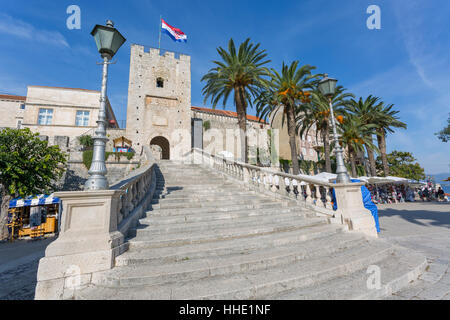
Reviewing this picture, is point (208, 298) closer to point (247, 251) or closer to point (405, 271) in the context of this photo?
point (247, 251)

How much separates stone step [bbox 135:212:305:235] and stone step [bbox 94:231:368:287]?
1.12 meters

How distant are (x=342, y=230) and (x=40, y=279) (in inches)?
251

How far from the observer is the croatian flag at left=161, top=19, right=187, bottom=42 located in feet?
74.0

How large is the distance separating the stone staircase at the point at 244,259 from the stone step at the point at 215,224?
0.02m

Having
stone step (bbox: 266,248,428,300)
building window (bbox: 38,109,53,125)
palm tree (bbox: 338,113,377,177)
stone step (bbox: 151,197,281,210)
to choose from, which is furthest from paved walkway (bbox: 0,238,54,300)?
palm tree (bbox: 338,113,377,177)

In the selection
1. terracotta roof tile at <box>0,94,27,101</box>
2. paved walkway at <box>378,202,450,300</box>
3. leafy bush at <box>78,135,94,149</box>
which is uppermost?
terracotta roof tile at <box>0,94,27,101</box>

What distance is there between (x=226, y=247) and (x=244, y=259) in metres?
0.45

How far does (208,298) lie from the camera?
2.48 m

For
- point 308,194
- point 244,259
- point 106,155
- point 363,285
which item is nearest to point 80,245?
point 244,259

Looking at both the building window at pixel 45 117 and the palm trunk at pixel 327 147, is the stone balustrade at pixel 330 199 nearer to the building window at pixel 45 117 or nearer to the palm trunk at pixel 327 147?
the palm trunk at pixel 327 147

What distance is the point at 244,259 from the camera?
3.37 metres

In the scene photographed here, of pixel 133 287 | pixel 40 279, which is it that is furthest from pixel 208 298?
pixel 40 279

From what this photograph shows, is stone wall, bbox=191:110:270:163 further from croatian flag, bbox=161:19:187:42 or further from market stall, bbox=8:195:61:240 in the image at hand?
market stall, bbox=8:195:61:240

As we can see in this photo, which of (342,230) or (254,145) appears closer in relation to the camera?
(342,230)
